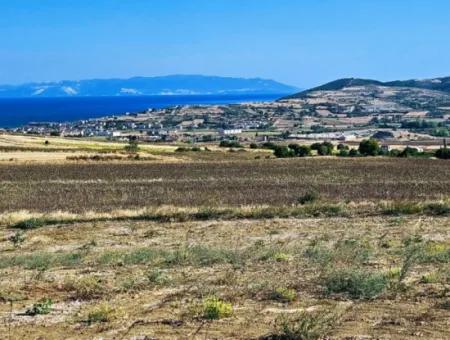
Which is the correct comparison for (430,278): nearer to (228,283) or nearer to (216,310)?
(228,283)

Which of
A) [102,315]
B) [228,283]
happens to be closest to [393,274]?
[228,283]

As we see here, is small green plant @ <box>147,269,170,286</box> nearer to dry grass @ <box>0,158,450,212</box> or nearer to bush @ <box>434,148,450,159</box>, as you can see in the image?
dry grass @ <box>0,158,450,212</box>

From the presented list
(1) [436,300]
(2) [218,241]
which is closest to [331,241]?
(2) [218,241]

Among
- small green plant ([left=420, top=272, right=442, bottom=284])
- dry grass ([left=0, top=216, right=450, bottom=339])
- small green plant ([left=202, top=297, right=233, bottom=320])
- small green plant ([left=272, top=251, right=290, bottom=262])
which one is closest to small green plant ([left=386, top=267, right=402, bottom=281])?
dry grass ([left=0, top=216, right=450, bottom=339])

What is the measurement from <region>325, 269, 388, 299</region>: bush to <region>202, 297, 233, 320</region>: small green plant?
2.12 m

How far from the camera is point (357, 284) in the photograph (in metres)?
11.6

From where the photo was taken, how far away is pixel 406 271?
41.7 ft

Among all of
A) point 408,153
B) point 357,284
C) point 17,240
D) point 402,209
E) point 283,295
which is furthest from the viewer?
point 408,153

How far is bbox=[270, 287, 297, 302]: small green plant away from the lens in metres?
11.2

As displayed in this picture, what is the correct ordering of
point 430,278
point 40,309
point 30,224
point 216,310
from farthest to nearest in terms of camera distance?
point 30,224 → point 430,278 → point 40,309 → point 216,310

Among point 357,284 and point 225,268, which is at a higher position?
point 357,284

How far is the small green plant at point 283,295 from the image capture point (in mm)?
11209

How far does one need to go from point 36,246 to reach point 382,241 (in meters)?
9.76

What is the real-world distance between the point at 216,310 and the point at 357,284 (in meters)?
2.67
